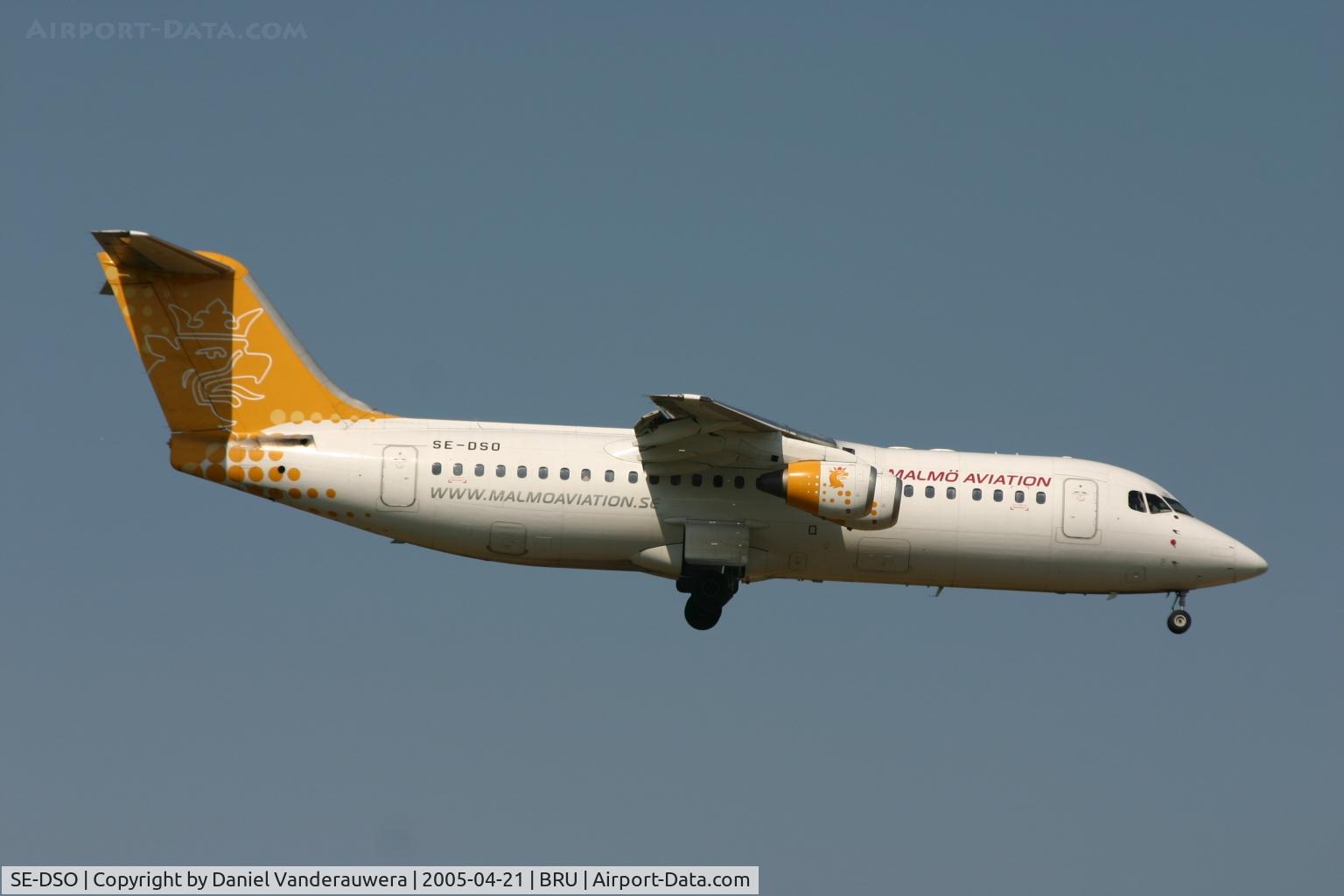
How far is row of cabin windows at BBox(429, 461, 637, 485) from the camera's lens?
95.7 feet

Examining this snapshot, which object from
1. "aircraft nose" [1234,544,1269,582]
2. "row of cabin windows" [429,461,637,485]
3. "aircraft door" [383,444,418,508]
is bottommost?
"aircraft nose" [1234,544,1269,582]

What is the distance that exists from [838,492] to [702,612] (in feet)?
10.5

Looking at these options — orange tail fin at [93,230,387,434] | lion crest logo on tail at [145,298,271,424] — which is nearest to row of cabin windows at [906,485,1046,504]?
orange tail fin at [93,230,387,434]

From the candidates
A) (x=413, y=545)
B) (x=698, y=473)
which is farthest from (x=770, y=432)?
(x=413, y=545)

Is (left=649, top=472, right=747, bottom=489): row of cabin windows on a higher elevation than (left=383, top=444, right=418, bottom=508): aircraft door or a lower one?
higher

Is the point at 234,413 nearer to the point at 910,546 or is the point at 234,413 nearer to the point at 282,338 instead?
the point at 282,338

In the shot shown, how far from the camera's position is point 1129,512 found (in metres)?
30.8

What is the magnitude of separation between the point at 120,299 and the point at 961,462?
13004 mm

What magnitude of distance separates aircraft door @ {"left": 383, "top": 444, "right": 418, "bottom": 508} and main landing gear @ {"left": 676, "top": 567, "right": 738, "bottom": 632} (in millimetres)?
4305

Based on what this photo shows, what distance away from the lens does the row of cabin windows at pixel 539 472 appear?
95.7 ft

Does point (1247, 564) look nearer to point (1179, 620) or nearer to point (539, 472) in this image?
point (1179, 620)

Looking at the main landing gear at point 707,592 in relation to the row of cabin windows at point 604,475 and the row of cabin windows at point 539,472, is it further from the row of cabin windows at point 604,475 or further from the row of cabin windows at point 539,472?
the row of cabin windows at point 539,472

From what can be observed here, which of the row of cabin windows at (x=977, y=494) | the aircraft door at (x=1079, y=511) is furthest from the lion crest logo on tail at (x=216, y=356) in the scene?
the aircraft door at (x=1079, y=511)

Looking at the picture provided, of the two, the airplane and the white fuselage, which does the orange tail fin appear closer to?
the airplane
